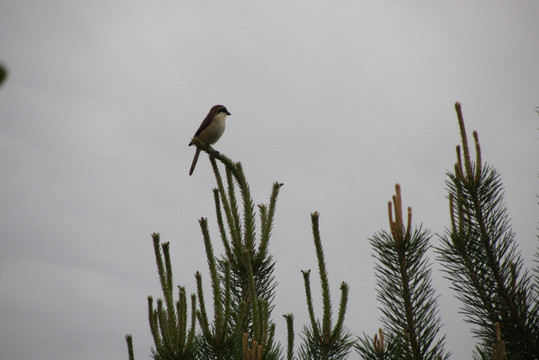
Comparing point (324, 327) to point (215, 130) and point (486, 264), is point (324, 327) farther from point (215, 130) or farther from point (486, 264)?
point (215, 130)

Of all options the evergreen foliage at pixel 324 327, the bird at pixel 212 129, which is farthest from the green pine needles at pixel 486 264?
the bird at pixel 212 129

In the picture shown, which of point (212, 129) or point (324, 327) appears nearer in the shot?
point (324, 327)

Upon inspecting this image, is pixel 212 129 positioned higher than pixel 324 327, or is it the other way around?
pixel 212 129

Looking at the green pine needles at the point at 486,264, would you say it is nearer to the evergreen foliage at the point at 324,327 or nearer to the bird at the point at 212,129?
the evergreen foliage at the point at 324,327

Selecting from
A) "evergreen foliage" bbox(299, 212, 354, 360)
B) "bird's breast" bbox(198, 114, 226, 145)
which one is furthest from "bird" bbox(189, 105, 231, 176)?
"evergreen foliage" bbox(299, 212, 354, 360)

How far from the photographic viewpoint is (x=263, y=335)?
1.91m

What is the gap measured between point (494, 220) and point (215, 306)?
1.59m

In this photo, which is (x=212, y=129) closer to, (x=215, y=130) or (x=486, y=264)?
(x=215, y=130)

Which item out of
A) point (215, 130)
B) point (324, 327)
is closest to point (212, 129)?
point (215, 130)

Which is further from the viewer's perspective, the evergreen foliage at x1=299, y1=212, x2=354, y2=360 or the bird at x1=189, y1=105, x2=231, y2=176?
the bird at x1=189, y1=105, x2=231, y2=176

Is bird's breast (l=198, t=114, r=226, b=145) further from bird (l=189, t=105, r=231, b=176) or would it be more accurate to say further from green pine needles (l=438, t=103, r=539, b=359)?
green pine needles (l=438, t=103, r=539, b=359)

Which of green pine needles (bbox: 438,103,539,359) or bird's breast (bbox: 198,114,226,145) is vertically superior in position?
bird's breast (bbox: 198,114,226,145)

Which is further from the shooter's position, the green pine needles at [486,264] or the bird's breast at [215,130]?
the bird's breast at [215,130]

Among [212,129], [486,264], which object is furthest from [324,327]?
[212,129]
